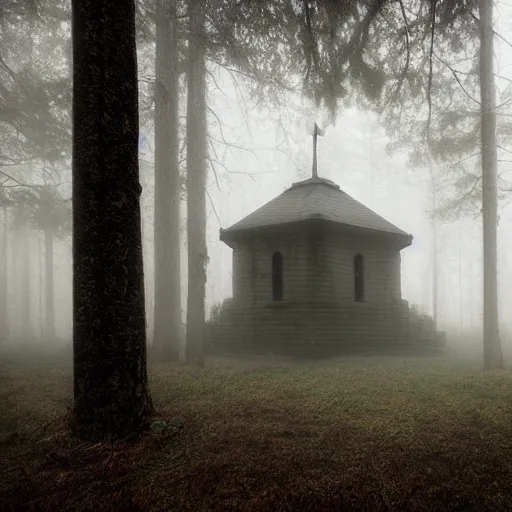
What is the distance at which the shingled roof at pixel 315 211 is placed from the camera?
13.6 metres

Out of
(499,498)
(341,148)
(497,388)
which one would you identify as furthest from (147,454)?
(341,148)

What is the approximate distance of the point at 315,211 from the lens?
44.0ft

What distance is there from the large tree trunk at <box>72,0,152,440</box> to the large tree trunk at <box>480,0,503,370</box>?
1036 cm

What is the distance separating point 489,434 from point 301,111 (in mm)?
14653

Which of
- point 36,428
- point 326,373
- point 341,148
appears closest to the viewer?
point 36,428

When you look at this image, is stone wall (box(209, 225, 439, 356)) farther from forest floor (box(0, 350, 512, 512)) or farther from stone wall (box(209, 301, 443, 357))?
forest floor (box(0, 350, 512, 512))

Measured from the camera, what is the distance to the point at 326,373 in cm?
907

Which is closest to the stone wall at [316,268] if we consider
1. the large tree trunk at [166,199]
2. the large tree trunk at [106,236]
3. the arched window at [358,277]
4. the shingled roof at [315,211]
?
the arched window at [358,277]

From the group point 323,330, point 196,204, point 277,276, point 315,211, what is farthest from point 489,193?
point 196,204

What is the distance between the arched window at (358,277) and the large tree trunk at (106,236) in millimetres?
11404

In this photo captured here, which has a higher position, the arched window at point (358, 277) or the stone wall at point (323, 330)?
the arched window at point (358, 277)

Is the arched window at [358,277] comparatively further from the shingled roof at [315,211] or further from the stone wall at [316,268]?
the shingled roof at [315,211]

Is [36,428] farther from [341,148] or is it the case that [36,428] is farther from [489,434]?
[341,148]

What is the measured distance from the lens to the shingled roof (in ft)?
44.5
